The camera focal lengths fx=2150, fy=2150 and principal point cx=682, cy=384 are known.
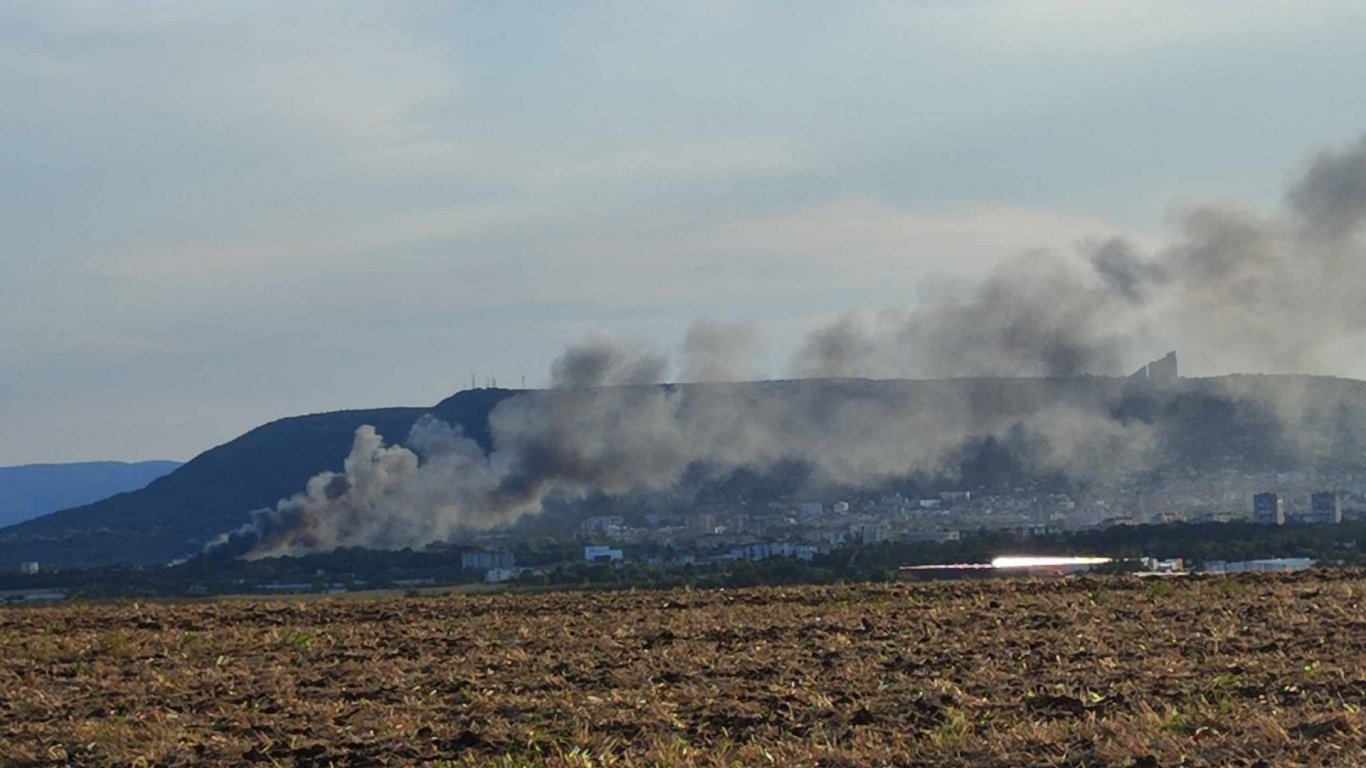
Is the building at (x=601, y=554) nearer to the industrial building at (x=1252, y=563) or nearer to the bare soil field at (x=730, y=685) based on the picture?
the industrial building at (x=1252, y=563)

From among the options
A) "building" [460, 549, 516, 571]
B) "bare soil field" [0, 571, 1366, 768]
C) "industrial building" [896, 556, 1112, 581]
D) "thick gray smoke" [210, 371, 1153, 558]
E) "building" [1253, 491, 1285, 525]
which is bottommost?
"bare soil field" [0, 571, 1366, 768]

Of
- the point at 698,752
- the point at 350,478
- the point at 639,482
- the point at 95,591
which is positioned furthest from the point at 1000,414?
the point at 698,752

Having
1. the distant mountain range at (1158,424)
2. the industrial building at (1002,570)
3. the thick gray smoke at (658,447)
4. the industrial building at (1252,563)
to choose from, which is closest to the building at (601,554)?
the thick gray smoke at (658,447)

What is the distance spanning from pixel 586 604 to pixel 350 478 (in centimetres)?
11113

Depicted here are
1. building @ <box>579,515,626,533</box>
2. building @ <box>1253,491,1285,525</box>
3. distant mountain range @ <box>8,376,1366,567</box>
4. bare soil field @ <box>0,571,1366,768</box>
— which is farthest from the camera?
distant mountain range @ <box>8,376,1366,567</box>

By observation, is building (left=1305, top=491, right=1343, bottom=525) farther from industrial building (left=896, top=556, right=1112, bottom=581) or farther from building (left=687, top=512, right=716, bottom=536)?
industrial building (left=896, top=556, right=1112, bottom=581)

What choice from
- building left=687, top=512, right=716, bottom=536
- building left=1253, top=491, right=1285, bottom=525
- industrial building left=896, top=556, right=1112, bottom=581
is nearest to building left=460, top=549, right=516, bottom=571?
building left=687, top=512, right=716, bottom=536

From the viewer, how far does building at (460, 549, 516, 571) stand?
116231 mm

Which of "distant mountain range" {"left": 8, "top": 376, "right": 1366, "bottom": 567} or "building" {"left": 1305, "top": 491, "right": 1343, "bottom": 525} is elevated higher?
"distant mountain range" {"left": 8, "top": 376, "right": 1366, "bottom": 567}

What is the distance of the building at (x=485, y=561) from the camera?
116231 millimetres

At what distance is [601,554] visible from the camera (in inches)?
4889

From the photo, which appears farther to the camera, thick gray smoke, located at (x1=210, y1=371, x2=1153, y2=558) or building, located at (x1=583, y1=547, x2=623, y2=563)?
thick gray smoke, located at (x1=210, y1=371, x2=1153, y2=558)

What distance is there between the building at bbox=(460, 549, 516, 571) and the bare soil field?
255ft

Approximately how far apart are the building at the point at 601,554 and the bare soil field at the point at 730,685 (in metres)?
78.5
